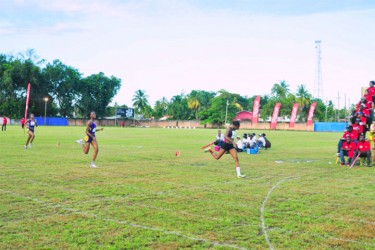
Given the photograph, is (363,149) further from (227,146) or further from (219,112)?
(219,112)

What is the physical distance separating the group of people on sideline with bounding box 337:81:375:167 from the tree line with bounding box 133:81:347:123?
8804cm

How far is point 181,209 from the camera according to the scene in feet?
28.6

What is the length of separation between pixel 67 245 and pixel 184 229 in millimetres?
2079

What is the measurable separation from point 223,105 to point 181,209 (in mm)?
108589

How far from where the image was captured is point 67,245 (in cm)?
621

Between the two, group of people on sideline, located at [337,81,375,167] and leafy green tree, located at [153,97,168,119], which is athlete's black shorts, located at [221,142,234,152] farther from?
leafy green tree, located at [153,97,168,119]

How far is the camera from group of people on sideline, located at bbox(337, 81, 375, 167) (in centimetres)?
1845

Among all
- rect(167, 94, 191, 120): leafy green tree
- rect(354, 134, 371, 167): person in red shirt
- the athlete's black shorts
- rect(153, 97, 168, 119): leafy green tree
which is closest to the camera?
the athlete's black shorts

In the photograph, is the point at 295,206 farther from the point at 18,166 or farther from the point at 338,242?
the point at 18,166

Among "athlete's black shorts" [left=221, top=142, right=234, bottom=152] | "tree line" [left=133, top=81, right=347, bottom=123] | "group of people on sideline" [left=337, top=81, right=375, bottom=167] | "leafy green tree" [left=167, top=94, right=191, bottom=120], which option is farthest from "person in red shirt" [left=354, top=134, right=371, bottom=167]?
"leafy green tree" [left=167, top=94, right=191, bottom=120]

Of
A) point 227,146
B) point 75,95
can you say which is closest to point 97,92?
point 75,95

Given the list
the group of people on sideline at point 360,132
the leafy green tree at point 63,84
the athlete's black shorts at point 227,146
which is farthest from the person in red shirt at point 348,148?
the leafy green tree at point 63,84

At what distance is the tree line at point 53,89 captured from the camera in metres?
107

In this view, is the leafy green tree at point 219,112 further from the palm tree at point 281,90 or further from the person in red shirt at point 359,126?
the person in red shirt at point 359,126
